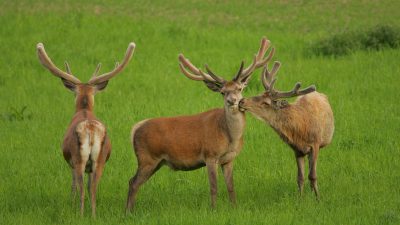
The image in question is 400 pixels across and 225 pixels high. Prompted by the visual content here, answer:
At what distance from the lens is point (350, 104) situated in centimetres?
1427

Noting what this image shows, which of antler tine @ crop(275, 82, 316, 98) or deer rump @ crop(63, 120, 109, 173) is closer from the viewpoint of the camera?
deer rump @ crop(63, 120, 109, 173)

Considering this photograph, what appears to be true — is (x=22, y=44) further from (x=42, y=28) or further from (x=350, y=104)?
(x=350, y=104)

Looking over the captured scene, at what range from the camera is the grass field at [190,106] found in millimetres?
9406

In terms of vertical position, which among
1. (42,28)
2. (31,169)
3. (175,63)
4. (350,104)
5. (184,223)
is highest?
(42,28)

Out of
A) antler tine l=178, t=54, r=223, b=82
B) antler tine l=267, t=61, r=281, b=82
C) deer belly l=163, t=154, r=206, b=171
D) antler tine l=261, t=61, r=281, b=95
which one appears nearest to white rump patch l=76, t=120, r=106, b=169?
deer belly l=163, t=154, r=206, b=171

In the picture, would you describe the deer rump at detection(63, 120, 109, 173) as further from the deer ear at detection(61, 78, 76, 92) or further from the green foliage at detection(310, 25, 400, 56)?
the green foliage at detection(310, 25, 400, 56)

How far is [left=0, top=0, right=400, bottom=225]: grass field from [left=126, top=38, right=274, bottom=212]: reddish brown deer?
0.48 metres

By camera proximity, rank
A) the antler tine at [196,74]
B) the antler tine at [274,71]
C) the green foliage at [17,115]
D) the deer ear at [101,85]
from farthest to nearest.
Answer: the green foliage at [17,115] → the antler tine at [274,71] → the deer ear at [101,85] → the antler tine at [196,74]

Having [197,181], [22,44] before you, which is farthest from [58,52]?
[197,181]

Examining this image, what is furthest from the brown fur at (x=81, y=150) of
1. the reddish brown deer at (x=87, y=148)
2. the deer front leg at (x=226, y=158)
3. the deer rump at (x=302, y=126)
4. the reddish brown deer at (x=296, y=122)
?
the deer rump at (x=302, y=126)

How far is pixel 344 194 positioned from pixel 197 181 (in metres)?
2.18

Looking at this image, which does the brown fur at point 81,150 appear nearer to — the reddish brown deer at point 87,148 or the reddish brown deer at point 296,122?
the reddish brown deer at point 87,148

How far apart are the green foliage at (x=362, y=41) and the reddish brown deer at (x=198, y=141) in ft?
29.8

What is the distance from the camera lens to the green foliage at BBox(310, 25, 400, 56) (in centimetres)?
1838
